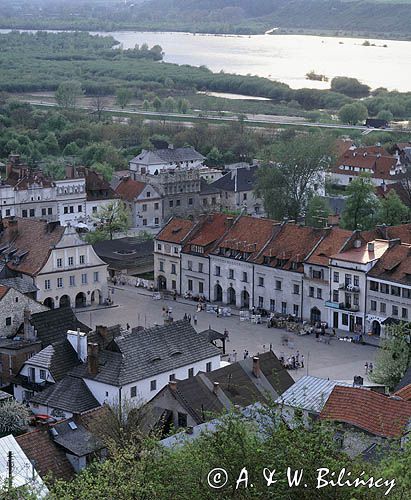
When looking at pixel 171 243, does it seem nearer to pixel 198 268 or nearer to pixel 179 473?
pixel 198 268

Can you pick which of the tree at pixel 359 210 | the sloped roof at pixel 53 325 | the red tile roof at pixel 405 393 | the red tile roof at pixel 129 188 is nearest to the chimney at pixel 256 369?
the red tile roof at pixel 405 393

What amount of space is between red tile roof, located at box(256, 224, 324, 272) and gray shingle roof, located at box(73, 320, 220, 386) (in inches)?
467

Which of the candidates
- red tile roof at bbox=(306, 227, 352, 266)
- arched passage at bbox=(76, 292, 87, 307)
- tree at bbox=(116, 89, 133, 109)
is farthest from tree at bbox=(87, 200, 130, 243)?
tree at bbox=(116, 89, 133, 109)

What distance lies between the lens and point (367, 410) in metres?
25.3

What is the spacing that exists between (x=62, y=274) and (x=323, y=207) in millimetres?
16814

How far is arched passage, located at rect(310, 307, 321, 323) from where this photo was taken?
46531mm

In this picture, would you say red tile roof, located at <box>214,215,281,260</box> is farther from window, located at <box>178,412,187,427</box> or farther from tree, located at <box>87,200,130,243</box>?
window, located at <box>178,412,187,427</box>

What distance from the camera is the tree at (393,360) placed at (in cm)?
3394

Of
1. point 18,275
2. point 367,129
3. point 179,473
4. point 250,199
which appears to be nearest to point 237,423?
point 179,473

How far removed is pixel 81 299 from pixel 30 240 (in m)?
3.26

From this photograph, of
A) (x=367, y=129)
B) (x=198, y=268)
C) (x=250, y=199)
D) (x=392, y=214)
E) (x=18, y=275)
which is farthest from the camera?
(x=367, y=129)

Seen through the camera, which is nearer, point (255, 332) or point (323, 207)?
point (255, 332)

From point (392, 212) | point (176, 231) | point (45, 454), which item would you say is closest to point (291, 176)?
point (392, 212)

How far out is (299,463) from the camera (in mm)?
16797
